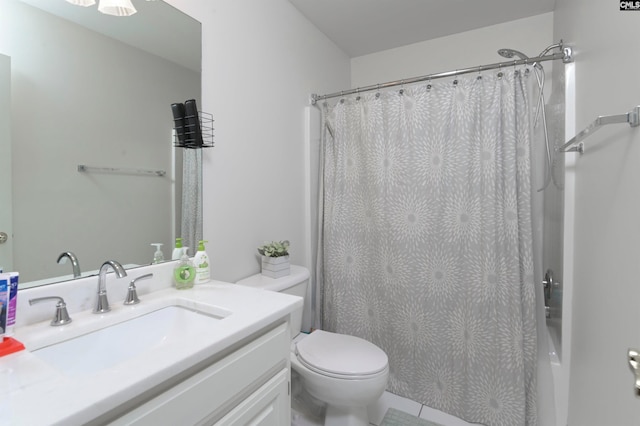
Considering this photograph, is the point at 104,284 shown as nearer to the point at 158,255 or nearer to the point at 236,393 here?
the point at 158,255

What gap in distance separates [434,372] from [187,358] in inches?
62.2

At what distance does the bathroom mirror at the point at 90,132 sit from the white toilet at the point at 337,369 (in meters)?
0.68

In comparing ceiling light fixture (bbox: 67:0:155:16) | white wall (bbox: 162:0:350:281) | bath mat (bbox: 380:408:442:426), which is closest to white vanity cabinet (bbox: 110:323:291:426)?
white wall (bbox: 162:0:350:281)

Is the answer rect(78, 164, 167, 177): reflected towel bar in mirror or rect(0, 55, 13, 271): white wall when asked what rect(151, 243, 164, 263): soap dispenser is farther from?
rect(0, 55, 13, 271): white wall

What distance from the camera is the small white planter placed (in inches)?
66.2

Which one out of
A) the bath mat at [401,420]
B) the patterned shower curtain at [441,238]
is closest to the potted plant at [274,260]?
the patterned shower curtain at [441,238]

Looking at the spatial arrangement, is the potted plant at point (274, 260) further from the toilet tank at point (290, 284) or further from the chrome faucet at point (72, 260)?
the chrome faucet at point (72, 260)

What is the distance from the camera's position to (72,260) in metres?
0.98

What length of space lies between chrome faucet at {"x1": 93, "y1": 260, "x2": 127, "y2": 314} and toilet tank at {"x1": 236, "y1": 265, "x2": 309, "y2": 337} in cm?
67

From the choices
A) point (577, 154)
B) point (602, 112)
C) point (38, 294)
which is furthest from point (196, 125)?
point (577, 154)

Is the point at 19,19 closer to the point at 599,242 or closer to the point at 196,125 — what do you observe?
the point at 196,125

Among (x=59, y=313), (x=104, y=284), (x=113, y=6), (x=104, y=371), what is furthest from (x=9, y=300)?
(x=113, y=6)

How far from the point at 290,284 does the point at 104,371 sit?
1077 mm

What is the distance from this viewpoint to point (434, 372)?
1.77 meters
